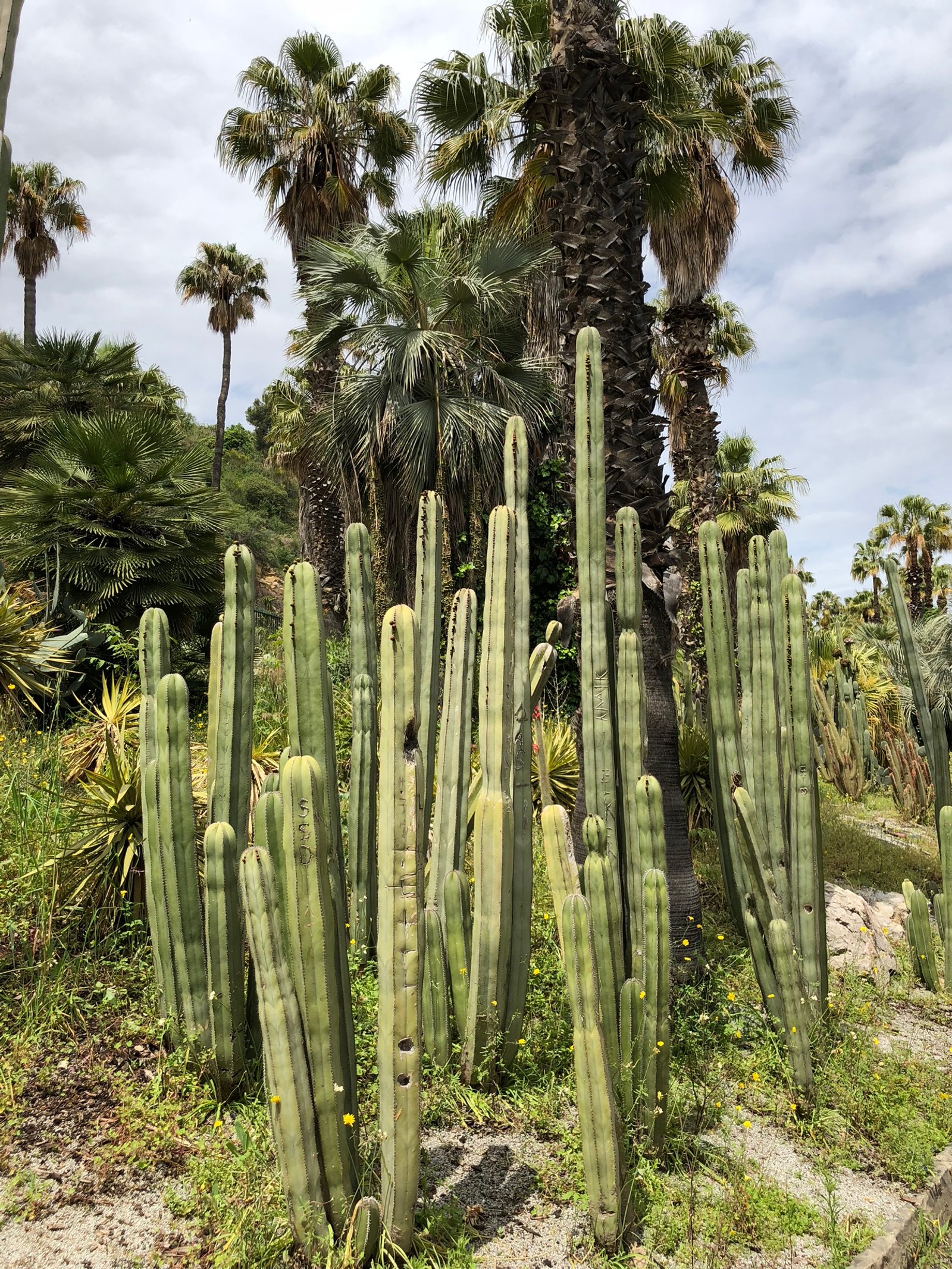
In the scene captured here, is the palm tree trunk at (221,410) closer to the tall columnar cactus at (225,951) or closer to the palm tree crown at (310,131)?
the palm tree crown at (310,131)

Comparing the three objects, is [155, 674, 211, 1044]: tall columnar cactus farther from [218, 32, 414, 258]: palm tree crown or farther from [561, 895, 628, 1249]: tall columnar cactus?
[218, 32, 414, 258]: palm tree crown

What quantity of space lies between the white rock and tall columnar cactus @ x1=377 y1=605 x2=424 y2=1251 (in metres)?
3.58

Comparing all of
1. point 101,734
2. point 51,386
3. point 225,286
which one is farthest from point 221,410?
point 101,734

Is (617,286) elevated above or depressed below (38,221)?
below

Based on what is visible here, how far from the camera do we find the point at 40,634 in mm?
6918

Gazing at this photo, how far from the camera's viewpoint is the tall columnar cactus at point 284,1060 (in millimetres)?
2354

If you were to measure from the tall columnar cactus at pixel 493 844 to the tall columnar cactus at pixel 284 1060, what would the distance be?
109cm

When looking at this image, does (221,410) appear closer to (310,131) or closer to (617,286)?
(310,131)

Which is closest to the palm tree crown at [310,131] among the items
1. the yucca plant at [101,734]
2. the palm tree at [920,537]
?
the yucca plant at [101,734]

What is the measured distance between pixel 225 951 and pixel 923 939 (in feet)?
14.9

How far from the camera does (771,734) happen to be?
424 cm

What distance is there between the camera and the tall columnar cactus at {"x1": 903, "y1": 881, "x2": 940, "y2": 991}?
5219mm

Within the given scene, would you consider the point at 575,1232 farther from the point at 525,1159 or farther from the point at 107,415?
the point at 107,415

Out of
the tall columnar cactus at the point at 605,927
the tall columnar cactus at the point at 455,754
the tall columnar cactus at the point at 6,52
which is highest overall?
the tall columnar cactus at the point at 6,52
